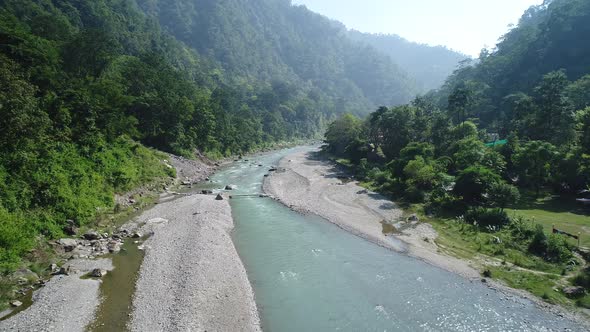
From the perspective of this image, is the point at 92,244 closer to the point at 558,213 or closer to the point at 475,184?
the point at 475,184

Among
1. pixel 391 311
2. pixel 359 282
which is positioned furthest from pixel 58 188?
pixel 391 311

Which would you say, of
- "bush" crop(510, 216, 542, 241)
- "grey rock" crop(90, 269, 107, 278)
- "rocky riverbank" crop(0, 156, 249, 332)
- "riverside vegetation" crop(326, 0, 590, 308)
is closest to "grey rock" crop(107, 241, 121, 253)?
"rocky riverbank" crop(0, 156, 249, 332)

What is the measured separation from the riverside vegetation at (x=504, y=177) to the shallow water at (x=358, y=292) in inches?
157

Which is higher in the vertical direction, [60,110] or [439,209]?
[60,110]

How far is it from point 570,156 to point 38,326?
5808 centimetres

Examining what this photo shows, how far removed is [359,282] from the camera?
27766 millimetres

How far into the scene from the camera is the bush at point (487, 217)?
37.6m

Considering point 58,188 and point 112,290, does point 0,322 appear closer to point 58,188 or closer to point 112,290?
point 112,290

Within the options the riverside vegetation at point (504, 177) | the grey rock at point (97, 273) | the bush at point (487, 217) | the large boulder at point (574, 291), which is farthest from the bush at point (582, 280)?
the grey rock at point (97, 273)

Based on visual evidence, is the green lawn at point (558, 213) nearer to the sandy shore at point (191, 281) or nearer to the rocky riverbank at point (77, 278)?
the sandy shore at point (191, 281)

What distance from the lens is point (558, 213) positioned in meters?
40.8

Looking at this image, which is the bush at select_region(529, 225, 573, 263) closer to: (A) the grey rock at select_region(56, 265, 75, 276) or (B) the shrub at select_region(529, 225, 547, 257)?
(B) the shrub at select_region(529, 225, 547, 257)

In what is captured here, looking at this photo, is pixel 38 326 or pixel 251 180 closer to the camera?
pixel 38 326

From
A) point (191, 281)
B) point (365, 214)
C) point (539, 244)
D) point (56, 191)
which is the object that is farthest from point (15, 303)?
point (539, 244)
